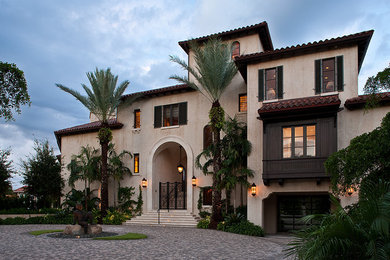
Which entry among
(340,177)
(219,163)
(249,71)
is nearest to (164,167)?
(219,163)

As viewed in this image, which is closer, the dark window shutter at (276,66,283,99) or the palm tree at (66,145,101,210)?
the dark window shutter at (276,66,283,99)

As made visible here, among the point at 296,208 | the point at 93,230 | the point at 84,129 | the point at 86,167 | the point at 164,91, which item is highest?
the point at 164,91

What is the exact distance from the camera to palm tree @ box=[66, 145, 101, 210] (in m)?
25.5

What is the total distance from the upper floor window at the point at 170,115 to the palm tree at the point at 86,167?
510 centimetres

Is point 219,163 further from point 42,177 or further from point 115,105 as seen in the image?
point 42,177

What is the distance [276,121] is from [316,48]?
416 cm

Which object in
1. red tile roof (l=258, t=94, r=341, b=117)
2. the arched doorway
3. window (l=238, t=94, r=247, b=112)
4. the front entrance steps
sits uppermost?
window (l=238, t=94, r=247, b=112)

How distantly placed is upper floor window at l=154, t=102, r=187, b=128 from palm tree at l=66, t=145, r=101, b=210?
201 inches

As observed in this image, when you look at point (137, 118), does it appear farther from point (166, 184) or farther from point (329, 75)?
point (329, 75)

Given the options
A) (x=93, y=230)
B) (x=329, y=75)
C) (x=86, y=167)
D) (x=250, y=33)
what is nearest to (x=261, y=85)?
(x=329, y=75)

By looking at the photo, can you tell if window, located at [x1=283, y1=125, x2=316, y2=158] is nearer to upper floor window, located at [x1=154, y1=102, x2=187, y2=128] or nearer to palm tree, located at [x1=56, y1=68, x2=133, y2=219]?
upper floor window, located at [x1=154, y1=102, x2=187, y2=128]

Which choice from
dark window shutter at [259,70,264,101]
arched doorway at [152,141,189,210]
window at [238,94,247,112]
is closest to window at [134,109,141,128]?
arched doorway at [152,141,189,210]

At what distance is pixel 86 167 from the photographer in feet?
83.6

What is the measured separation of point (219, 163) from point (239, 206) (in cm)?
281
